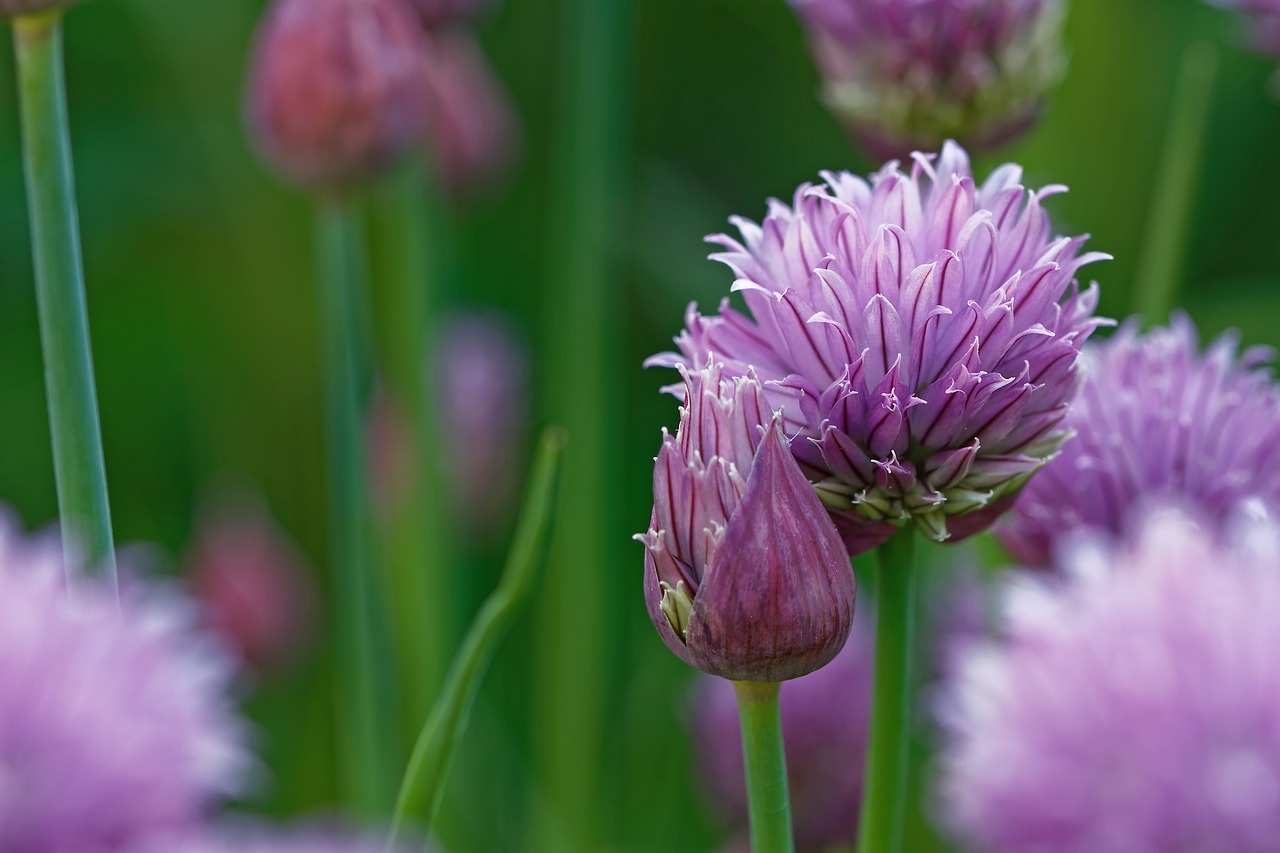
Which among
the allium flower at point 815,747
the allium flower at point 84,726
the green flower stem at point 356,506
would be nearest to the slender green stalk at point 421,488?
the green flower stem at point 356,506

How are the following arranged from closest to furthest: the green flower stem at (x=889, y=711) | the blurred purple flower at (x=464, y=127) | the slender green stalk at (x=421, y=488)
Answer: the green flower stem at (x=889, y=711), the slender green stalk at (x=421, y=488), the blurred purple flower at (x=464, y=127)

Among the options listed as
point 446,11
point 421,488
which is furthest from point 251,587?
point 446,11

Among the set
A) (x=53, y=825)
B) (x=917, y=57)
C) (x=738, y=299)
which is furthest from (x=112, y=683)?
(x=738, y=299)

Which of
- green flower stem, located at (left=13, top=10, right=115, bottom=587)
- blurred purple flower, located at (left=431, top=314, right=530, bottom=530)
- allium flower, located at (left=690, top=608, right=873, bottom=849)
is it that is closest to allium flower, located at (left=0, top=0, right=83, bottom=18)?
green flower stem, located at (left=13, top=10, right=115, bottom=587)

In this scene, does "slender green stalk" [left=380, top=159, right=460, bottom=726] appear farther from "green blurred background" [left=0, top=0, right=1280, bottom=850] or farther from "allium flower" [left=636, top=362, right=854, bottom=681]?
"allium flower" [left=636, top=362, right=854, bottom=681]

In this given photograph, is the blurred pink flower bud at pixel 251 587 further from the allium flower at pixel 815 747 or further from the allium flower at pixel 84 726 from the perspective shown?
the allium flower at pixel 84 726

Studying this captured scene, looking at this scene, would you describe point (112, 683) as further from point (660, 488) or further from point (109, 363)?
point (109, 363)
